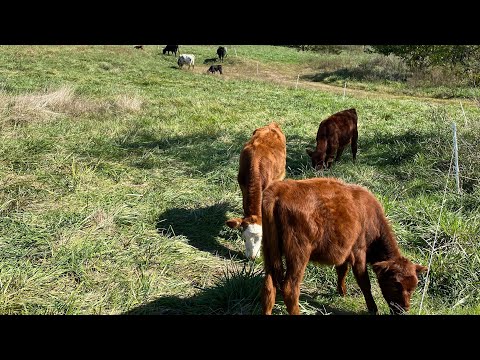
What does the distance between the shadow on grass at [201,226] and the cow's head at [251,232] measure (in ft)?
1.21

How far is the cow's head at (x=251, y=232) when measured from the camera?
4.98m

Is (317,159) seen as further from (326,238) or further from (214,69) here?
(214,69)

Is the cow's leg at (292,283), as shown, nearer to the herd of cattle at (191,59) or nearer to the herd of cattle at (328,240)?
the herd of cattle at (328,240)

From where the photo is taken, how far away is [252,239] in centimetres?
503

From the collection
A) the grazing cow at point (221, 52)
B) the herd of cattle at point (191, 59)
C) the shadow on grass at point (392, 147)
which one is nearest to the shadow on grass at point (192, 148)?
the shadow on grass at point (392, 147)

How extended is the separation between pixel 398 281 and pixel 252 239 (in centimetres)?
191

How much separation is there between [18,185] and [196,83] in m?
16.6

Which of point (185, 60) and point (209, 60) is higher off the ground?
point (209, 60)

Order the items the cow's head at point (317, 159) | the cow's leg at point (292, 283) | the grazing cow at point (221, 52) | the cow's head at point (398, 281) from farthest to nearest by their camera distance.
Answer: the grazing cow at point (221, 52), the cow's head at point (317, 159), the cow's head at point (398, 281), the cow's leg at point (292, 283)

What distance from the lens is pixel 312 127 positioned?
1252 centimetres

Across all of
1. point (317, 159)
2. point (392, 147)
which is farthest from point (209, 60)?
point (317, 159)
